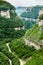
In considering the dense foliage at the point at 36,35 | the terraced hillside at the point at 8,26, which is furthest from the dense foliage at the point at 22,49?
the terraced hillside at the point at 8,26

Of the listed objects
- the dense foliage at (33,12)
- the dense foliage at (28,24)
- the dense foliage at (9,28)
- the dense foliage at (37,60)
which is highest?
the dense foliage at (37,60)

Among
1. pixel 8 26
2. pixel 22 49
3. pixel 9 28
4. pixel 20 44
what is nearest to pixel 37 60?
pixel 22 49

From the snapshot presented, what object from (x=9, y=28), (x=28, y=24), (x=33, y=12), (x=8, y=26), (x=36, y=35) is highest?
(x=36, y=35)

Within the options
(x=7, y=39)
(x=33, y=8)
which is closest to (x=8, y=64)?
(x=7, y=39)

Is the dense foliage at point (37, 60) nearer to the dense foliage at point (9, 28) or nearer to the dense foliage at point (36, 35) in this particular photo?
the dense foliage at point (36, 35)

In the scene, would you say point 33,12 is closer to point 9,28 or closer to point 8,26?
point 8,26

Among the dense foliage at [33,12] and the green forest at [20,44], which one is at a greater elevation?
the green forest at [20,44]

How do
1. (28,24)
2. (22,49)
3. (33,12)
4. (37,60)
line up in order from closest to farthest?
(37,60), (22,49), (28,24), (33,12)

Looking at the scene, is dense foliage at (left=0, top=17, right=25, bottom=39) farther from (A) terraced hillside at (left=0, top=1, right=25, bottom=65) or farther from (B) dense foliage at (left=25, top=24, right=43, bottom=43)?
(B) dense foliage at (left=25, top=24, right=43, bottom=43)

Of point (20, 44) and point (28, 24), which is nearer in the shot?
point (20, 44)

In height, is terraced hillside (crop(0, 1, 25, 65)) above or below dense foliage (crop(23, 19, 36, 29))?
above

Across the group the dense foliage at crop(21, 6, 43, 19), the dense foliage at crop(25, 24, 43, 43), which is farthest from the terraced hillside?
the dense foliage at crop(21, 6, 43, 19)
